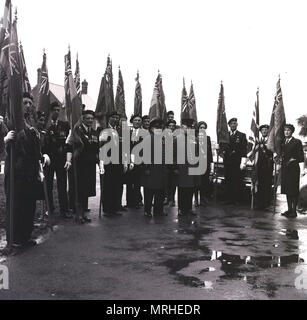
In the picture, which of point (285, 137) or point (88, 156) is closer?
point (88, 156)

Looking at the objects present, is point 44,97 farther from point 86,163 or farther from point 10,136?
point 10,136

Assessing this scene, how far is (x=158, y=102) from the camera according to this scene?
15.8 m

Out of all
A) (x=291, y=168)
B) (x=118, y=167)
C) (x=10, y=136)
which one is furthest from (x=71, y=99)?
(x=291, y=168)

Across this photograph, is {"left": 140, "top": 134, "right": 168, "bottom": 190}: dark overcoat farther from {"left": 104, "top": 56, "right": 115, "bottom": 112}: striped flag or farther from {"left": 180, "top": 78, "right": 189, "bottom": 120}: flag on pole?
{"left": 180, "top": 78, "right": 189, "bottom": 120}: flag on pole

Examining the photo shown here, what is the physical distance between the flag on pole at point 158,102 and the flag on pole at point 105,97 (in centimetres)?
159

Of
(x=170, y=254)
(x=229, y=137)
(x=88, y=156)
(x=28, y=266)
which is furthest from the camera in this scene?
(x=229, y=137)

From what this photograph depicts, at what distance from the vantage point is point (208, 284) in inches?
206

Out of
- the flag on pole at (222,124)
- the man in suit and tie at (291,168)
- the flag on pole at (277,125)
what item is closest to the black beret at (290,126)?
the man in suit and tie at (291,168)

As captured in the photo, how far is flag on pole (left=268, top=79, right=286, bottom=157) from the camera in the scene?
37.1 feet

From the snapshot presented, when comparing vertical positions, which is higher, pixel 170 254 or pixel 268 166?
pixel 268 166

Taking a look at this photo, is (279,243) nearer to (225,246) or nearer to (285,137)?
(225,246)
